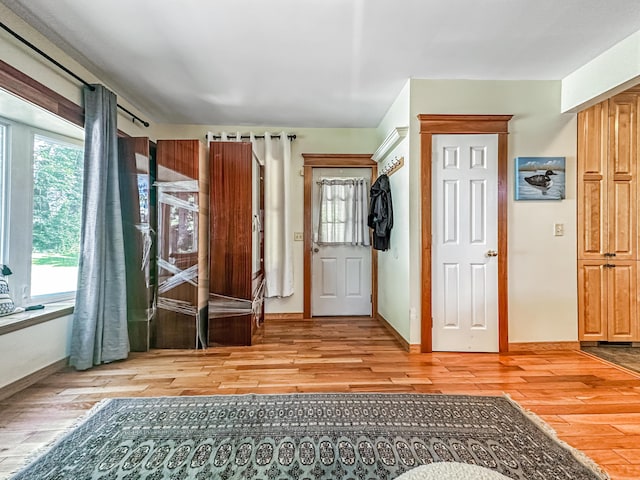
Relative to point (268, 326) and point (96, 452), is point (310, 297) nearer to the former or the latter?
point (268, 326)

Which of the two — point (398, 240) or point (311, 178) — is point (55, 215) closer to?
point (311, 178)

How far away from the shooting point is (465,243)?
281cm

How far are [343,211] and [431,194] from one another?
1.54 m

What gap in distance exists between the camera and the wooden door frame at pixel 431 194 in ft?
9.12

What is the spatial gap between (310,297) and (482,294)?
2.07m

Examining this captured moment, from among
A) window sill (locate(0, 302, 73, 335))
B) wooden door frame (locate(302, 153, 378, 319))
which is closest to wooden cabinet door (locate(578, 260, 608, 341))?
wooden door frame (locate(302, 153, 378, 319))

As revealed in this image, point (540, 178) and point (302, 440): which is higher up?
point (540, 178)

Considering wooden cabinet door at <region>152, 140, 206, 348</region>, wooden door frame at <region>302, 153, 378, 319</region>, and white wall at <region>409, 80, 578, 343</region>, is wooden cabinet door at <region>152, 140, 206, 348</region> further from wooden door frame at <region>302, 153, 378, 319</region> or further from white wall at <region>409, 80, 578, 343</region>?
white wall at <region>409, 80, 578, 343</region>

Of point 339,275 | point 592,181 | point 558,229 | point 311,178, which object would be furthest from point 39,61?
point 592,181

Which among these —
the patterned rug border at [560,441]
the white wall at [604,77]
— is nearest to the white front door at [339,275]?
the white wall at [604,77]

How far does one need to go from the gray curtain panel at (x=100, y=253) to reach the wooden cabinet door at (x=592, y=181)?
415 centimetres

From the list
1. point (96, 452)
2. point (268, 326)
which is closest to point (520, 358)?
point (268, 326)

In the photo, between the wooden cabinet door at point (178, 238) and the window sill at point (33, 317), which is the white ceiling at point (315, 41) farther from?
the window sill at point (33, 317)

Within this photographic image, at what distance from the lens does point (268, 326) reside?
374cm
